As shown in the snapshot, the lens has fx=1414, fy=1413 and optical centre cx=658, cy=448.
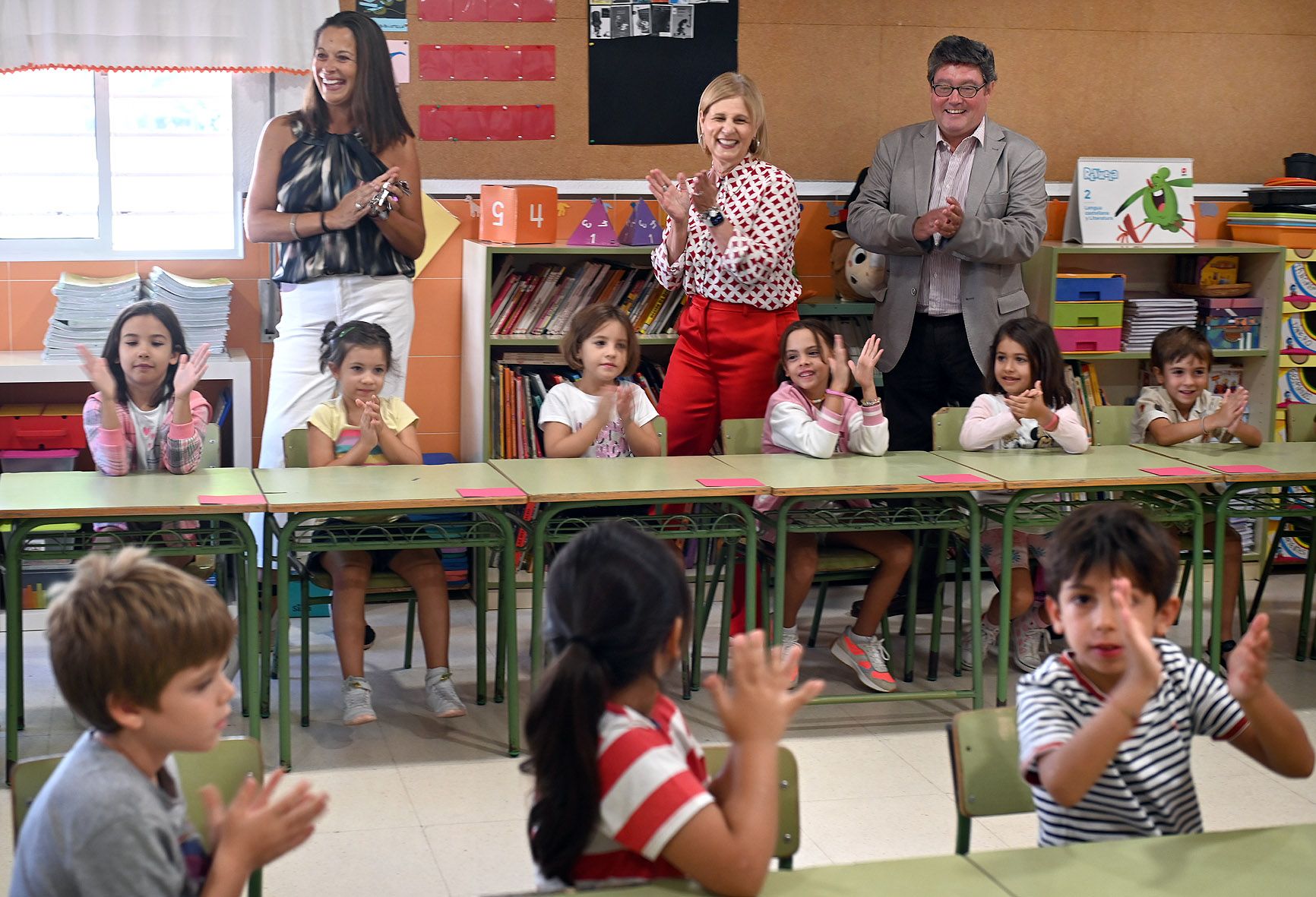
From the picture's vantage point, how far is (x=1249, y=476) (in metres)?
4.01

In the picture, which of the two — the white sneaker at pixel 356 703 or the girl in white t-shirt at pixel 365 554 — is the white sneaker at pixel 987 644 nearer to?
the girl in white t-shirt at pixel 365 554

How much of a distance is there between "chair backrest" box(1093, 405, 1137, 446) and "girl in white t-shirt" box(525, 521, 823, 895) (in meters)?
3.25

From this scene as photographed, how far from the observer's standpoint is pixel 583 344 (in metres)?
4.25

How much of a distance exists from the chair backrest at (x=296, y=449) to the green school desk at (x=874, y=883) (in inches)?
105

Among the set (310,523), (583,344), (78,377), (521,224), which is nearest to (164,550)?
(310,523)

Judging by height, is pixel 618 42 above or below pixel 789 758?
above

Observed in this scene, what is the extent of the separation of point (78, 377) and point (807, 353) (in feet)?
8.13

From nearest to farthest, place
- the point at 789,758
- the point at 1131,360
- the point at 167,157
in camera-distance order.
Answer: the point at 789,758, the point at 167,157, the point at 1131,360

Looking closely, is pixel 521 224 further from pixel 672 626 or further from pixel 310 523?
pixel 672 626

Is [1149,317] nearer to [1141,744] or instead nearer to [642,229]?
[642,229]

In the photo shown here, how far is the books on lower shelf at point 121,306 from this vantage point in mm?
4867

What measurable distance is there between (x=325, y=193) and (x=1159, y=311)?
128 inches

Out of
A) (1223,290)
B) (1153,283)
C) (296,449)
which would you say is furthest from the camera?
(1153,283)

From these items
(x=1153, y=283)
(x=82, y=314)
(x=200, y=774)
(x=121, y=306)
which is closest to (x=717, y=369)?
(x=121, y=306)
